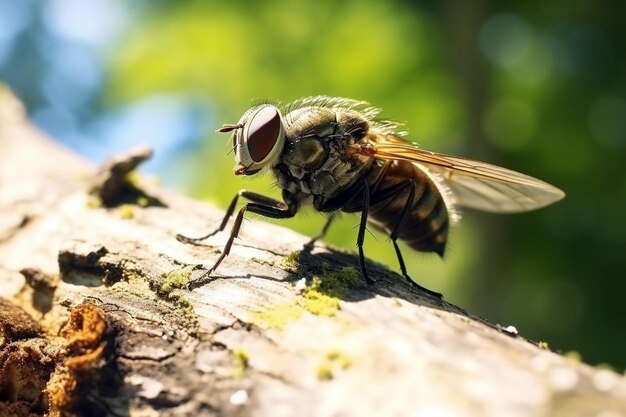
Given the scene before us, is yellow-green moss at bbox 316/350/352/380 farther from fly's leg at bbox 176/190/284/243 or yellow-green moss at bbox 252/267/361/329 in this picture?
fly's leg at bbox 176/190/284/243

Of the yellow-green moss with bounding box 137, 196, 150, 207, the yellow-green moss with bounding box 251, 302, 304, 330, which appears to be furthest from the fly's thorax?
the yellow-green moss with bounding box 251, 302, 304, 330

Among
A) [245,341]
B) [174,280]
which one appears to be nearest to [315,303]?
[245,341]

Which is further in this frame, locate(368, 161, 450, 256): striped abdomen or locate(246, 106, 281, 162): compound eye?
locate(368, 161, 450, 256): striped abdomen

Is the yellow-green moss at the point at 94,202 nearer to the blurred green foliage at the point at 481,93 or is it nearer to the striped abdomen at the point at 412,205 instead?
the striped abdomen at the point at 412,205

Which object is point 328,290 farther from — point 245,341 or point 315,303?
point 245,341

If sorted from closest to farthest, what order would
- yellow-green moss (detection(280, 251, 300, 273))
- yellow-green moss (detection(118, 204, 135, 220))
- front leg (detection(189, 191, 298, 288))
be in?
yellow-green moss (detection(280, 251, 300, 273))
front leg (detection(189, 191, 298, 288))
yellow-green moss (detection(118, 204, 135, 220))

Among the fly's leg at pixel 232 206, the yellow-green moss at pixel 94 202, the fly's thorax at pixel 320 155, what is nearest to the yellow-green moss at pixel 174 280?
the fly's leg at pixel 232 206
